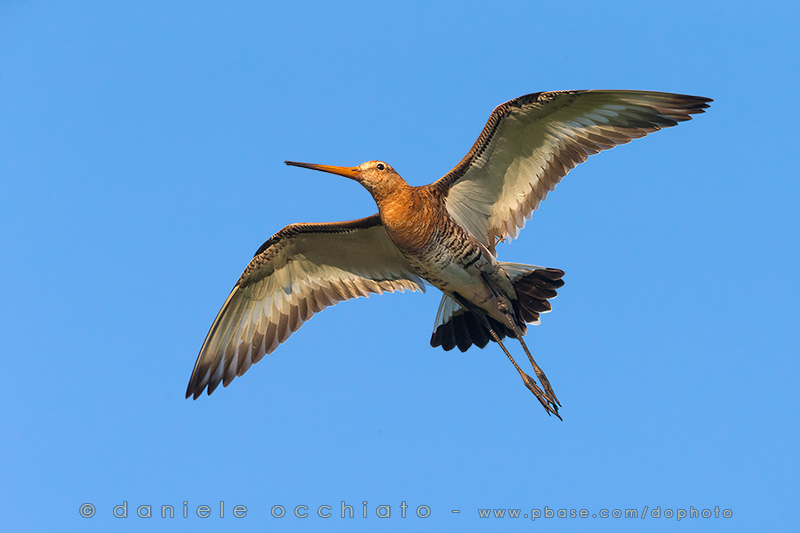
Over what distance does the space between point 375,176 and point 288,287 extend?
2232mm

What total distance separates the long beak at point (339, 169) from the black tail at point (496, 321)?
6.93 feet

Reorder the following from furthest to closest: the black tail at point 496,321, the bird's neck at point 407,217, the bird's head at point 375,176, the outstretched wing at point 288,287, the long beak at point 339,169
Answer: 1. the outstretched wing at point 288,287
2. the black tail at point 496,321
3. the long beak at point 339,169
4. the bird's head at point 375,176
5. the bird's neck at point 407,217

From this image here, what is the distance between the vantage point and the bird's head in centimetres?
949

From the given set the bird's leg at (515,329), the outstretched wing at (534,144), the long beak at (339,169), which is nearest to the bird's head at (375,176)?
the long beak at (339,169)

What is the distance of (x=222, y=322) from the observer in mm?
10797

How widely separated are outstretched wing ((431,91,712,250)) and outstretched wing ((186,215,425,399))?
1183mm

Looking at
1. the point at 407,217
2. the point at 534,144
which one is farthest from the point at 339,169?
the point at 534,144

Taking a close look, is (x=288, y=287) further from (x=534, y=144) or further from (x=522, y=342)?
(x=534, y=144)

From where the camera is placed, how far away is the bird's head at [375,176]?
31.1ft

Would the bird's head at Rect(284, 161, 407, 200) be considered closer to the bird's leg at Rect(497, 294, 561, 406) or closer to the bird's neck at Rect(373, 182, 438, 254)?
the bird's neck at Rect(373, 182, 438, 254)

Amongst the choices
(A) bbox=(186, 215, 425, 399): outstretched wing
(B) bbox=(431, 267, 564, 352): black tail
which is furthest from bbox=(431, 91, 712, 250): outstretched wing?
(A) bbox=(186, 215, 425, 399): outstretched wing

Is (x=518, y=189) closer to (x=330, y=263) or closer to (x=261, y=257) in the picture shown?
(x=330, y=263)

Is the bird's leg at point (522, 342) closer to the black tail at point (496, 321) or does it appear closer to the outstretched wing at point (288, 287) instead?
the black tail at point (496, 321)

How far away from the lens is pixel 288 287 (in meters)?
11.0
